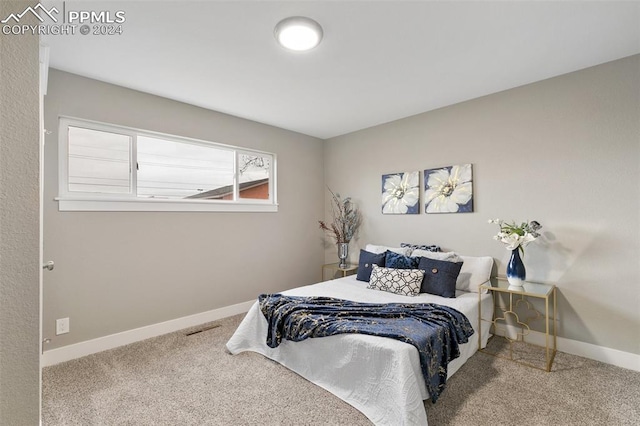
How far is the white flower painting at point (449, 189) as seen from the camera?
3211mm

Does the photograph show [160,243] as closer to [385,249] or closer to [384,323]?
[384,323]

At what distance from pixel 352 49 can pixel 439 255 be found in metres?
2.17

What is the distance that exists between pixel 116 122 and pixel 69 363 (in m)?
2.17

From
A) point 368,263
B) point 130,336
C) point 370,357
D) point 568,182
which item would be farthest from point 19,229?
point 568,182

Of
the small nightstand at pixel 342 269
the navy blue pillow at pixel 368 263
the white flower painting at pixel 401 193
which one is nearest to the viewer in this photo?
the navy blue pillow at pixel 368 263

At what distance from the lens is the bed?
1.66 m

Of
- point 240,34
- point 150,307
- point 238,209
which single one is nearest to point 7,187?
point 240,34

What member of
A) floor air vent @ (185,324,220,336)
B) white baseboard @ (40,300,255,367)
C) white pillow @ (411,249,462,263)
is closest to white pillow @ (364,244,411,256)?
white pillow @ (411,249,462,263)

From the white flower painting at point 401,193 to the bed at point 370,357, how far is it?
104 centimetres

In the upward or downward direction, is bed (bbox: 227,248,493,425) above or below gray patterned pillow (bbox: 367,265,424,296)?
below

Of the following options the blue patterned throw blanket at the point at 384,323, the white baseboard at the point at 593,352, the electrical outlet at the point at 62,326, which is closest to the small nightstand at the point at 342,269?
the blue patterned throw blanket at the point at 384,323

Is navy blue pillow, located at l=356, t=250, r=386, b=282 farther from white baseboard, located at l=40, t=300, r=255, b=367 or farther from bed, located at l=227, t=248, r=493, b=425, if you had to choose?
white baseboard, located at l=40, t=300, r=255, b=367

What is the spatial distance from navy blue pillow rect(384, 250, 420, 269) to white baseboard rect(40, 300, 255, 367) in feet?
6.36

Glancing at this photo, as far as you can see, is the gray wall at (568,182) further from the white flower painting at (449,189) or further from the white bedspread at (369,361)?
the white bedspread at (369,361)
